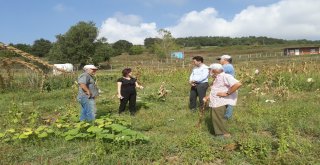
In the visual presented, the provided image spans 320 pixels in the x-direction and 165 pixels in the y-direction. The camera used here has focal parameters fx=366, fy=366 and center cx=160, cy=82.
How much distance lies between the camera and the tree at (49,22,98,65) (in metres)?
61.1

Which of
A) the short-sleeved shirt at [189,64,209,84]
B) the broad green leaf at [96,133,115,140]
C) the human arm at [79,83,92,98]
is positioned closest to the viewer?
the broad green leaf at [96,133,115,140]

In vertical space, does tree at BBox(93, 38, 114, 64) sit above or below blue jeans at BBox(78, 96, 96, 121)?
above

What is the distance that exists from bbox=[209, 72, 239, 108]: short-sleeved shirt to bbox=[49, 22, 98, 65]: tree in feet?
179

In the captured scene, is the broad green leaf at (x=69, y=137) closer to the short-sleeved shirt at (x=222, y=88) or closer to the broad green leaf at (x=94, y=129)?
the broad green leaf at (x=94, y=129)

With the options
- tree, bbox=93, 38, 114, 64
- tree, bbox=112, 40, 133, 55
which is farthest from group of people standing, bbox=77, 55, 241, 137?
tree, bbox=112, 40, 133, 55

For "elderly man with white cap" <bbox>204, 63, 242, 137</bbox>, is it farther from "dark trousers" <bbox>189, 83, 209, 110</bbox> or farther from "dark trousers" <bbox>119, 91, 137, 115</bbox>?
"dark trousers" <bbox>119, 91, 137, 115</bbox>

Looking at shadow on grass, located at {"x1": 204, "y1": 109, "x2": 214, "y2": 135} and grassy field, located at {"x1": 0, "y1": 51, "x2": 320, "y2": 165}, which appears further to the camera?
shadow on grass, located at {"x1": 204, "y1": 109, "x2": 214, "y2": 135}

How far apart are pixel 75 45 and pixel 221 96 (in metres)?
57.2

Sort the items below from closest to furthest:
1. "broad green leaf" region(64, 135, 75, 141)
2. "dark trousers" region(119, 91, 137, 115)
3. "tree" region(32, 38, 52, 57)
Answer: "broad green leaf" region(64, 135, 75, 141), "dark trousers" region(119, 91, 137, 115), "tree" region(32, 38, 52, 57)

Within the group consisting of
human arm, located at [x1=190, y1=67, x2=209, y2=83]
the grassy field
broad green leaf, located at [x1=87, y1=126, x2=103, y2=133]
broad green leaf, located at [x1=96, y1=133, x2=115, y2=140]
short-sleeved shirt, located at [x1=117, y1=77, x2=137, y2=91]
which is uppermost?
human arm, located at [x1=190, y1=67, x2=209, y2=83]

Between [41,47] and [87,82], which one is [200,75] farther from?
[41,47]

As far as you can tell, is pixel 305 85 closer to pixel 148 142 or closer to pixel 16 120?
pixel 148 142

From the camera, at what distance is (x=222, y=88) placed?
6.87m

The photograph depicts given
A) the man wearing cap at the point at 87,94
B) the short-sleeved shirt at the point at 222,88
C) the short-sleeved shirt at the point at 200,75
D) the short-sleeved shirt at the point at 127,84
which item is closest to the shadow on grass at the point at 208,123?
the short-sleeved shirt at the point at 222,88
